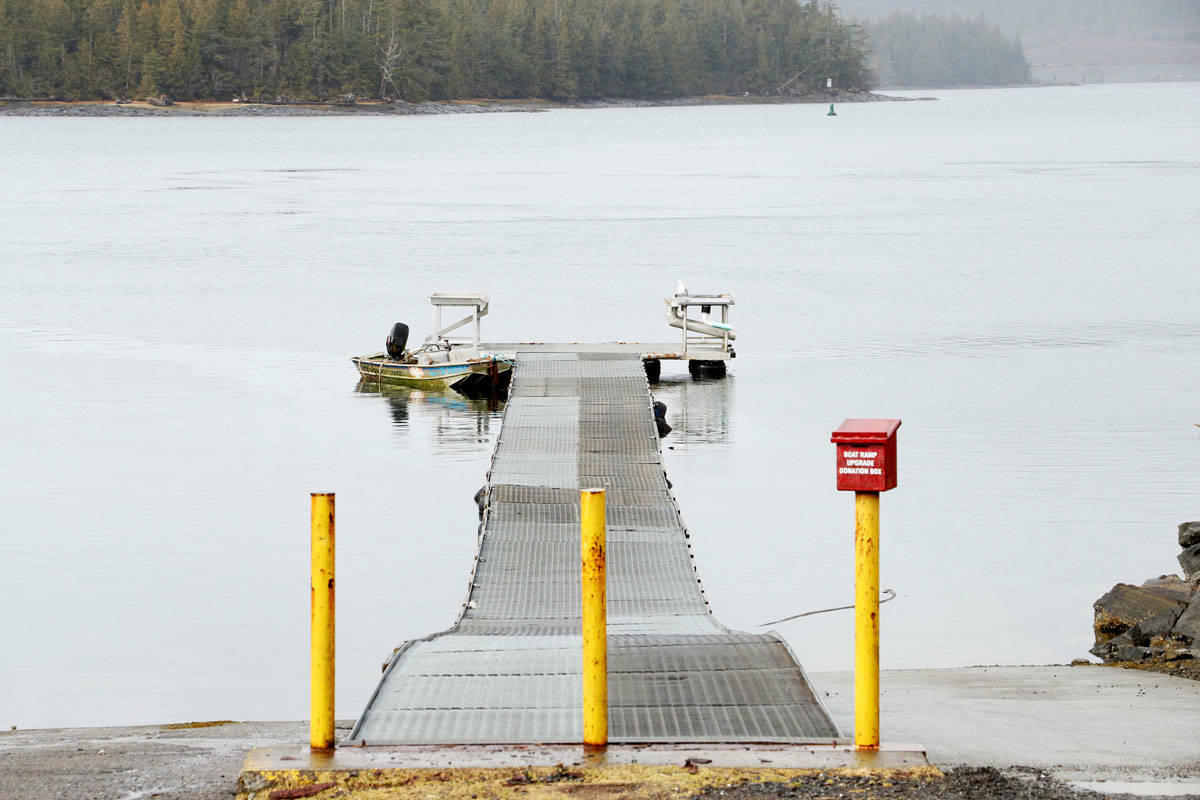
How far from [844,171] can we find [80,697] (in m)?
90.5

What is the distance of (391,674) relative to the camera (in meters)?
7.98

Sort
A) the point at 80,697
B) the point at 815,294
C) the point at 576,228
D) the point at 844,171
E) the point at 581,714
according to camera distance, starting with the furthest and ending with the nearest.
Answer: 1. the point at 844,171
2. the point at 576,228
3. the point at 815,294
4. the point at 80,697
5. the point at 581,714

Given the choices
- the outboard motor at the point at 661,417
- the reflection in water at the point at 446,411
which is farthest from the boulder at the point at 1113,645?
the reflection in water at the point at 446,411

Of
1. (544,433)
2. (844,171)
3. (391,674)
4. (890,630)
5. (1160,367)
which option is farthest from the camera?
(844,171)

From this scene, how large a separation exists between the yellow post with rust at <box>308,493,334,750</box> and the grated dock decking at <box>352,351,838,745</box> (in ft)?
0.87

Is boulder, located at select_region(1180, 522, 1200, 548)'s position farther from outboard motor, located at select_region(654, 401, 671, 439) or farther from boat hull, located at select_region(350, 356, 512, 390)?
boat hull, located at select_region(350, 356, 512, 390)

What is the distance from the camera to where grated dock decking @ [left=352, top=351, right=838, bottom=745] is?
23.5 ft

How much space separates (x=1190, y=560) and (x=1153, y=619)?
6.98ft

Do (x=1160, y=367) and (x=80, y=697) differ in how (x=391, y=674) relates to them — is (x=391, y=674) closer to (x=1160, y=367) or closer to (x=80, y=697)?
(x=80, y=697)

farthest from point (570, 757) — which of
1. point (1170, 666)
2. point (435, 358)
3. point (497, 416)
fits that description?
point (435, 358)

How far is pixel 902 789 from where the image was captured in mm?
5996

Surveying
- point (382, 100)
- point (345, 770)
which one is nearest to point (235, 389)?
point (345, 770)

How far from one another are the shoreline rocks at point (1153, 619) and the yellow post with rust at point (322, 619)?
6.07 m

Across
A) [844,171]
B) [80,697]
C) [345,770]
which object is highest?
[844,171]
